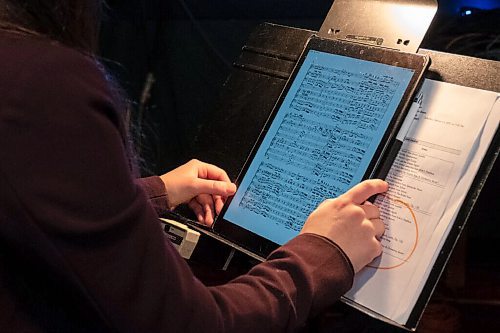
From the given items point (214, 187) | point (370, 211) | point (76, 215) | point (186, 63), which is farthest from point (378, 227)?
point (186, 63)

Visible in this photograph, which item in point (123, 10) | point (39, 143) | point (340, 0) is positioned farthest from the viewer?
point (123, 10)

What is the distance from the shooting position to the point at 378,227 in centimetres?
77

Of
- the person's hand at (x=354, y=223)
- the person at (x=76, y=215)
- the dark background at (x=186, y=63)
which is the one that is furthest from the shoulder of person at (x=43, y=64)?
the dark background at (x=186, y=63)

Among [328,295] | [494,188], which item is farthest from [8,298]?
[494,188]

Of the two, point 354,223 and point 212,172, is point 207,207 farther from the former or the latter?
point 354,223

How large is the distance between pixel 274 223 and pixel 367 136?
16 cm

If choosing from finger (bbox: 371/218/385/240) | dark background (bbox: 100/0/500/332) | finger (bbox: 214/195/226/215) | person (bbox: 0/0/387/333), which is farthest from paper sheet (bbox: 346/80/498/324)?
dark background (bbox: 100/0/500/332)

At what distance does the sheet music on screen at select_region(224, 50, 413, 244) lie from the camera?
82 cm

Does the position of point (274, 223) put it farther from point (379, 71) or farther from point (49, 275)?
point (49, 275)

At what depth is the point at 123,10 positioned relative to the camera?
1866 millimetres

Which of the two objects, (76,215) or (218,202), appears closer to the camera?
(76,215)

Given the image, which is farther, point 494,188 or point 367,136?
point 494,188

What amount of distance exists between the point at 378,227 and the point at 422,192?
0.21 ft

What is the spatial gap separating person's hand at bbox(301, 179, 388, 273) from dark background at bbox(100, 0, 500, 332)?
3.13 ft
